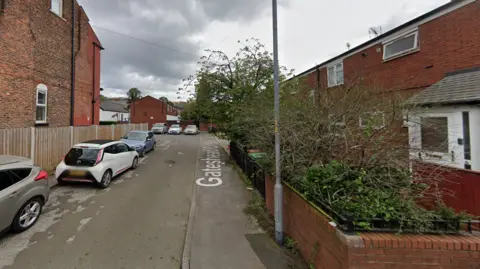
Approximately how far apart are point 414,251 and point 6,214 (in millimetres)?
6063

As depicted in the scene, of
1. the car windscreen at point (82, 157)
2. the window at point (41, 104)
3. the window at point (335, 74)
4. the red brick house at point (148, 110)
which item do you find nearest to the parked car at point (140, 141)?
the window at point (41, 104)

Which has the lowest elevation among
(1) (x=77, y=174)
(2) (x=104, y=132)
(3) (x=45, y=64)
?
(1) (x=77, y=174)

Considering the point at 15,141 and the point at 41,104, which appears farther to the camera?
the point at 41,104

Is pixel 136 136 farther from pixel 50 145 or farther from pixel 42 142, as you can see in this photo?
pixel 42 142

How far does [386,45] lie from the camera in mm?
8781

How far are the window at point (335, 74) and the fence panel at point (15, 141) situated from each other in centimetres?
1407

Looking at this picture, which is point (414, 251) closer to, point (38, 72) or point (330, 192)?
point (330, 192)

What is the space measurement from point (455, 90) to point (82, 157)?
10926 mm

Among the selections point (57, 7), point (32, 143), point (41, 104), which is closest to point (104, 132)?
point (41, 104)

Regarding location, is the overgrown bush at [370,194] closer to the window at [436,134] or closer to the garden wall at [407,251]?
the garden wall at [407,251]

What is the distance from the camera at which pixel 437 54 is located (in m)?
6.84

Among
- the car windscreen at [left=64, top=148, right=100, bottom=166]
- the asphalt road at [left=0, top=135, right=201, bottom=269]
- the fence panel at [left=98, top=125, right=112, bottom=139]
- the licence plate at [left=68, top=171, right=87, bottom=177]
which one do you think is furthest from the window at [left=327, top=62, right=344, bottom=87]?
the fence panel at [left=98, top=125, right=112, bottom=139]

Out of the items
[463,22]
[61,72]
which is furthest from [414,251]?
[61,72]

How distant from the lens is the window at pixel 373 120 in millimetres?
3520
